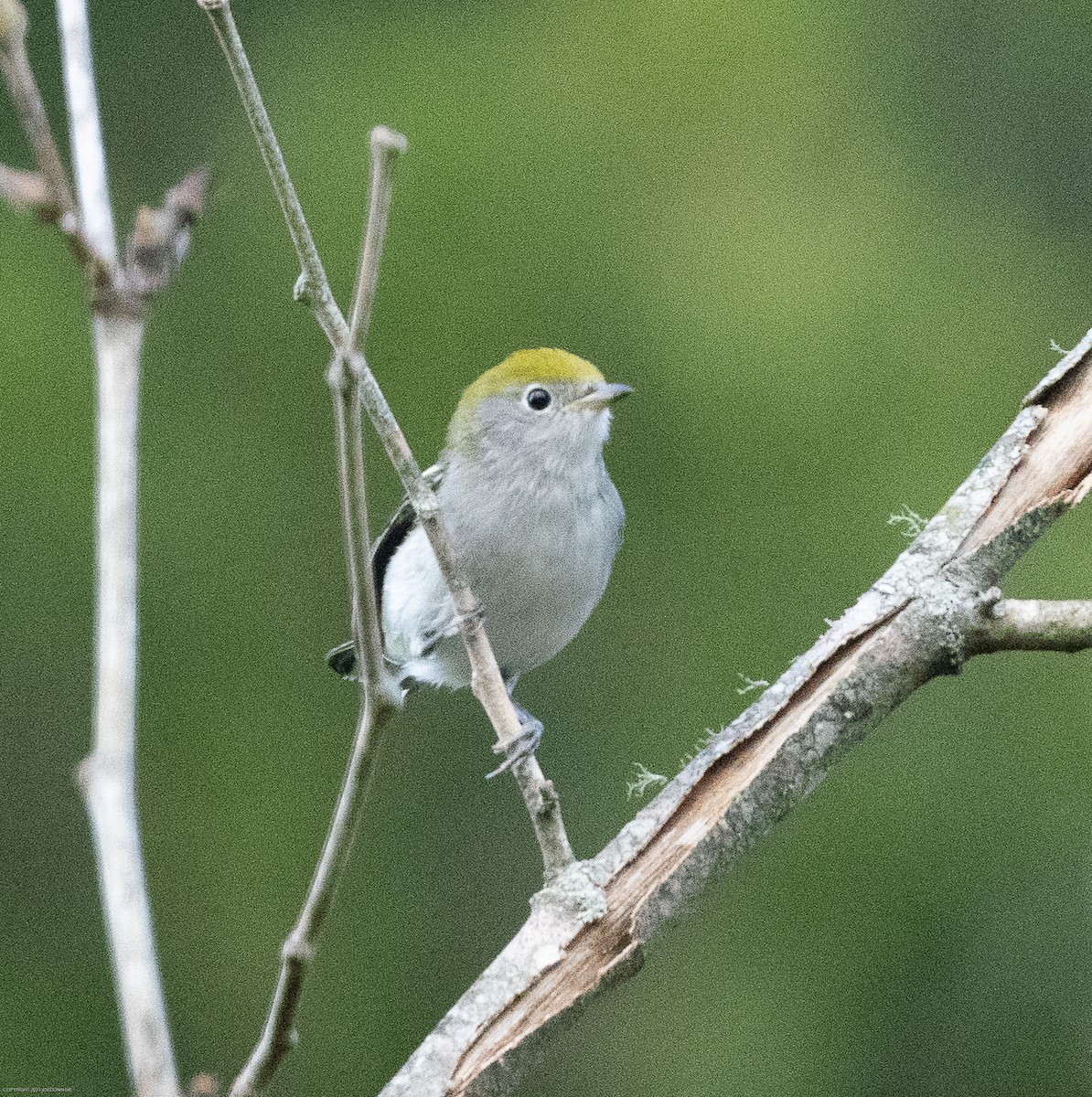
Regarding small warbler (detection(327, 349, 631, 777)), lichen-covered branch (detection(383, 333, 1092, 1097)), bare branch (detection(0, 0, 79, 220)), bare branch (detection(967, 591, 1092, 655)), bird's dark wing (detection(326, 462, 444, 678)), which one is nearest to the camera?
bare branch (detection(0, 0, 79, 220))

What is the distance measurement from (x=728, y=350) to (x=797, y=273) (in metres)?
0.31

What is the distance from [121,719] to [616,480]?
297cm

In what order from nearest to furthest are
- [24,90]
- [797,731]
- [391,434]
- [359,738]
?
[24,90] → [359,738] → [391,434] → [797,731]

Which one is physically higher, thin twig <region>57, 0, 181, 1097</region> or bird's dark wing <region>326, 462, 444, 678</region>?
bird's dark wing <region>326, 462, 444, 678</region>

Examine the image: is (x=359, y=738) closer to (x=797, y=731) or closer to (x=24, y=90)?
(x=24, y=90)

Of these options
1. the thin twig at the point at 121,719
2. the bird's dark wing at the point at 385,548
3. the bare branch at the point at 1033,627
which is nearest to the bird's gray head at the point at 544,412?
the bird's dark wing at the point at 385,548

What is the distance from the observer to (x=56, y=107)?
3811 mm

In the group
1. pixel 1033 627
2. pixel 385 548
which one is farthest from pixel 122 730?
pixel 385 548

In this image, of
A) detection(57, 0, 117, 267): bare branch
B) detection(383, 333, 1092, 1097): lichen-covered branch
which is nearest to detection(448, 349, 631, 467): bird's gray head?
detection(383, 333, 1092, 1097): lichen-covered branch

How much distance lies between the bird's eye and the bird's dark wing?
26 centimetres

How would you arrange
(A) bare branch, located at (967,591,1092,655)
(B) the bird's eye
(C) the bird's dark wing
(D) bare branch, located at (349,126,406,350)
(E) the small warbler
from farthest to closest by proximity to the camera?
(C) the bird's dark wing < (B) the bird's eye < (E) the small warbler < (A) bare branch, located at (967,591,1092,655) < (D) bare branch, located at (349,126,406,350)

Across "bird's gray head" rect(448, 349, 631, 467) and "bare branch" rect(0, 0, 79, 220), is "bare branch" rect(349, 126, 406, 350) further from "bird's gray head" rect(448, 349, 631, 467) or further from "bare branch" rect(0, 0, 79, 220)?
"bird's gray head" rect(448, 349, 631, 467)

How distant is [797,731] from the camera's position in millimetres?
1723

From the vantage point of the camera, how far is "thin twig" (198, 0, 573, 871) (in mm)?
940
